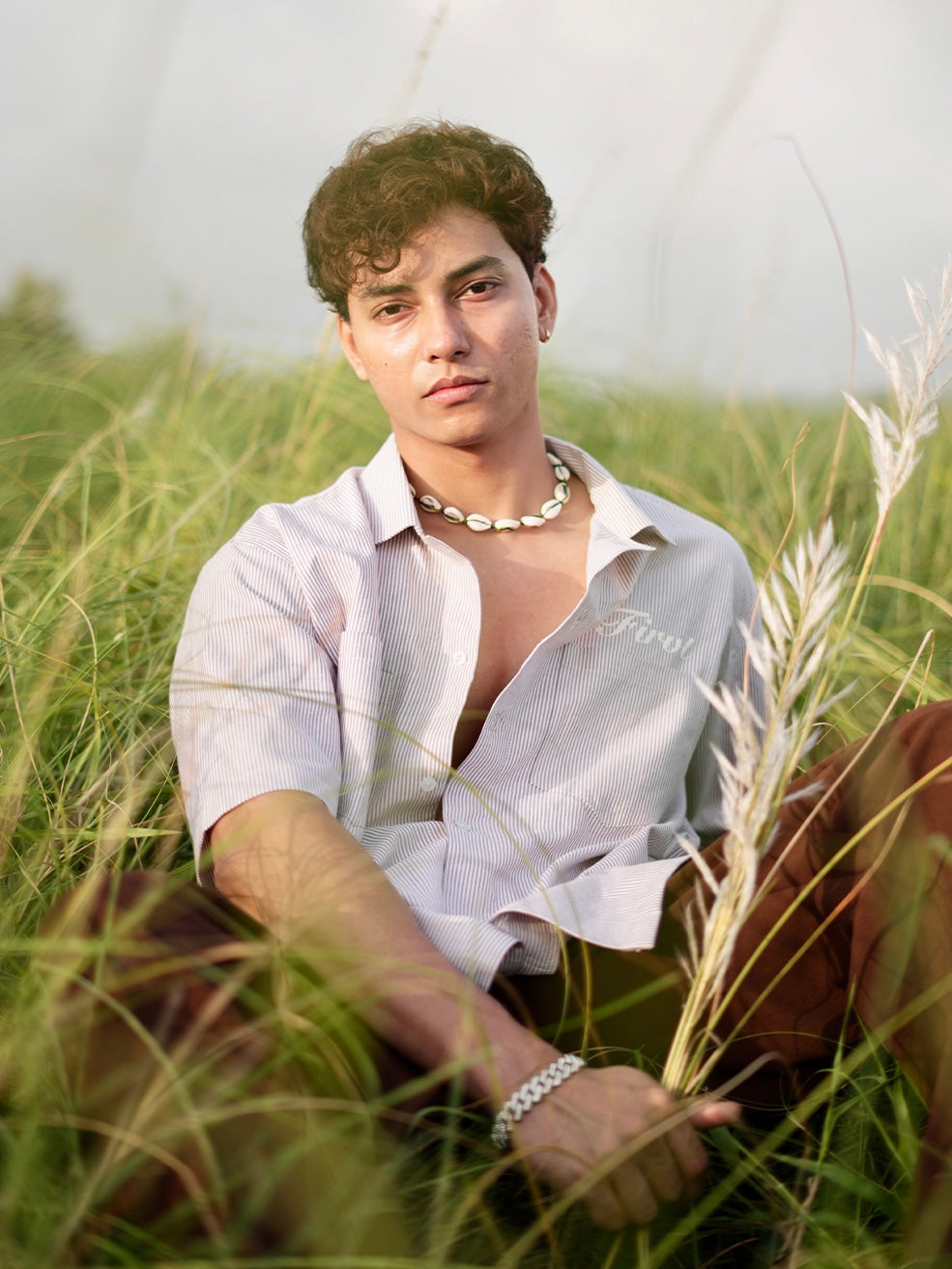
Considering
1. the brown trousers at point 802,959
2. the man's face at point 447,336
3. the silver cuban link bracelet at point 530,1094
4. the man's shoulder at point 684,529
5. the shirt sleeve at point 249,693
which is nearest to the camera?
the brown trousers at point 802,959

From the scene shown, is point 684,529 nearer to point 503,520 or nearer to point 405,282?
point 503,520

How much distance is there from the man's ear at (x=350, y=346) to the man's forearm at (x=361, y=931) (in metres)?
0.93

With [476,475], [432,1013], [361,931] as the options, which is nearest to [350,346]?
[476,475]

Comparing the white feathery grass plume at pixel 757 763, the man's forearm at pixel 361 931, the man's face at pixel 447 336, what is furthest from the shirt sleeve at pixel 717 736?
the white feathery grass plume at pixel 757 763

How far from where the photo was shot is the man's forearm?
1456 mm

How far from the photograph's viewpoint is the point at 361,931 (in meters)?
1.57

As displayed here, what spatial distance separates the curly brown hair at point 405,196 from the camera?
2.11 m

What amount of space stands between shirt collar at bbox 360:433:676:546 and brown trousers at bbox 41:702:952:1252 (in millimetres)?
597

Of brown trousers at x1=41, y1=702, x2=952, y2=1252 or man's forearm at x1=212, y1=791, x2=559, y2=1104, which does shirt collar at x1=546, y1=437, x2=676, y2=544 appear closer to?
brown trousers at x1=41, y1=702, x2=952, y2=1252

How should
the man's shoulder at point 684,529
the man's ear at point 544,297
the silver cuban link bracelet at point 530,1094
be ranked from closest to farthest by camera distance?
1. the silver cuban link bracelet at point 530,1094
2. the man's shoulder at point 684,529
3. the man's ear at point 544,297

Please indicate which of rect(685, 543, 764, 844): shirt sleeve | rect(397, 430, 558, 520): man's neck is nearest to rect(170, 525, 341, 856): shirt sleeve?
rect(397, 430, 558, 520): man's neck

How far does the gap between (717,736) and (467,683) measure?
52cm

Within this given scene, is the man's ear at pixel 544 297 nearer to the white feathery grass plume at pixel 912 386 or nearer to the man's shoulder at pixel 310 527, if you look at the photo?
the man's shoulder at pixel 310 527

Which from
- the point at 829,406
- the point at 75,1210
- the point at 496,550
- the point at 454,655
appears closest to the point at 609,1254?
the point at 75,1210
